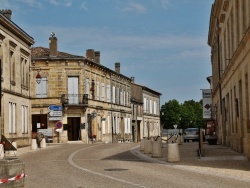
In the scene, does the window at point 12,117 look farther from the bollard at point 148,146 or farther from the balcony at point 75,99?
the balcony at point 75,99

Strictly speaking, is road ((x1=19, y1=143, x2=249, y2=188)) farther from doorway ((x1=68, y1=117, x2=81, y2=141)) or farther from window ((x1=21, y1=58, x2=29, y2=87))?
doorway ((x1=68, y1=117, x2=81, y2=141))

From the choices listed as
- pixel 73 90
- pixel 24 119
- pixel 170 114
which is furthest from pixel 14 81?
pixel 170 114

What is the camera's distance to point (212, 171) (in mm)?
15734

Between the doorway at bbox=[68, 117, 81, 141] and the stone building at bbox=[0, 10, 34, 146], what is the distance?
32.1ft

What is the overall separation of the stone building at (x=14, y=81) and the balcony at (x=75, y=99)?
9453 mm

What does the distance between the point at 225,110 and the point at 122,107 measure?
33.5m

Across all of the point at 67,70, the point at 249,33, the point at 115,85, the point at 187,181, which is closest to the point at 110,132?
the point at 115,85

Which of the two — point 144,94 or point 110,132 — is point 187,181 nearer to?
point 110,132

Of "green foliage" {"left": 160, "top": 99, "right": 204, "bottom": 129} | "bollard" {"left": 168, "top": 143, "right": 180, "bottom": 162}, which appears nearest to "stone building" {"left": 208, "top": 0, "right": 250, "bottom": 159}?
"bollard" {"left": 168, "top": 143, "right": 180, "bottom": 162}

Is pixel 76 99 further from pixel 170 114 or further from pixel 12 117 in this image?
pixel 170 114

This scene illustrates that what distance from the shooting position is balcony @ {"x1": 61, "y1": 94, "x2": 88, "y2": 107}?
51.1 meters

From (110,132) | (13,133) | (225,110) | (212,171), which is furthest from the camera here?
(110,132)

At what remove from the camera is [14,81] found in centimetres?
3744

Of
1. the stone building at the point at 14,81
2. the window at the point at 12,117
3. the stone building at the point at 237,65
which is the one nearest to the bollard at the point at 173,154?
the stone building at the point at 237,65
